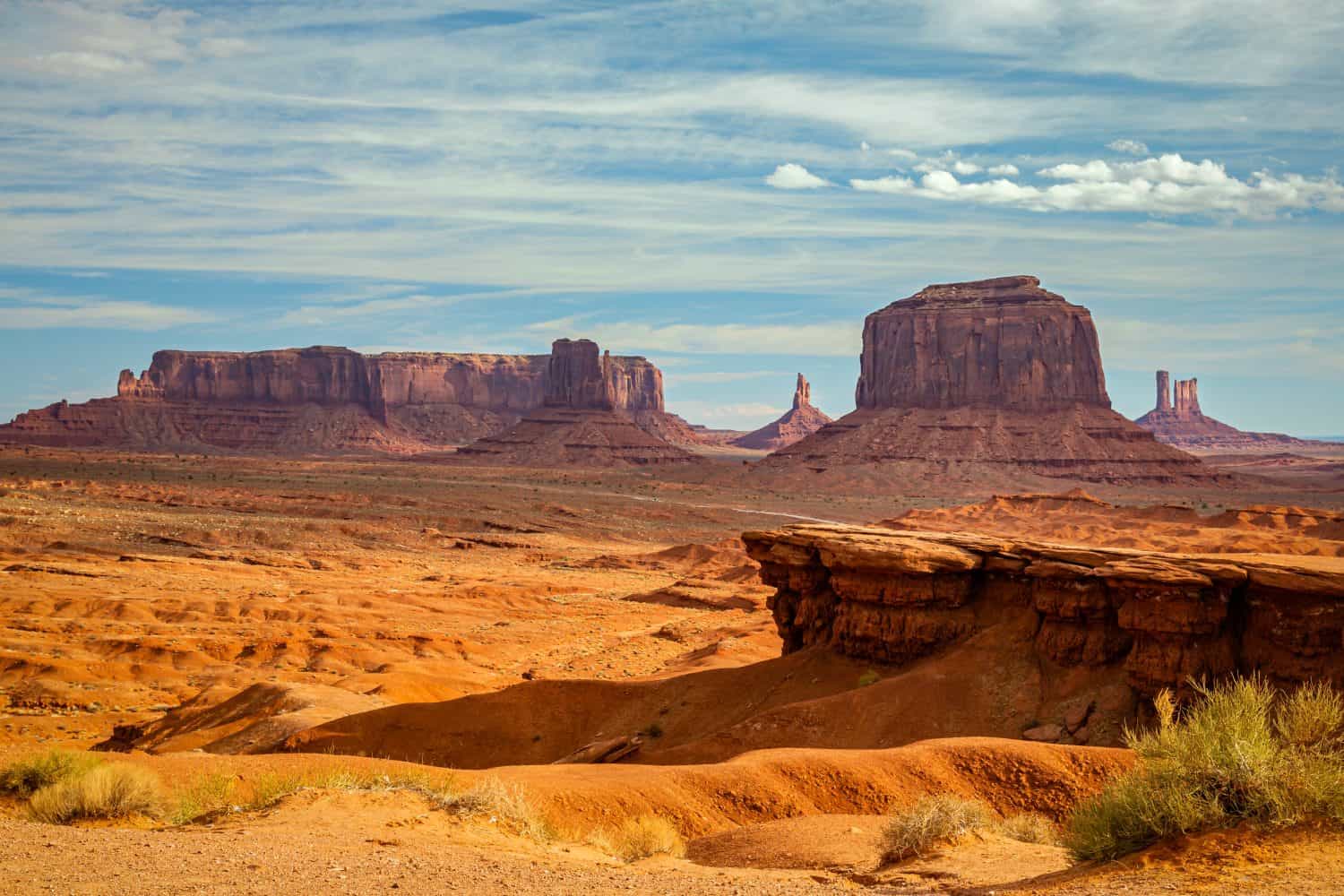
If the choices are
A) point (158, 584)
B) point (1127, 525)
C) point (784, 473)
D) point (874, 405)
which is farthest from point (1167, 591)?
point (874, 405)

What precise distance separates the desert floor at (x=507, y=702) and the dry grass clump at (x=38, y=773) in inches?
16.2

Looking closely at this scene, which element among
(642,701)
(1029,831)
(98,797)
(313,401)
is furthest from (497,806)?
(313,401)

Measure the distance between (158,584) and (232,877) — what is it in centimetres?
3076

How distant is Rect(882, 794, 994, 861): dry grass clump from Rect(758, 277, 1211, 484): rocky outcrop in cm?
8783

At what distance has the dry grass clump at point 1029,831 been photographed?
10.4 metres

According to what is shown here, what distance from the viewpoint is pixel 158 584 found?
35562 millimetres

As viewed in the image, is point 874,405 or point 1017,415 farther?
point 874,405

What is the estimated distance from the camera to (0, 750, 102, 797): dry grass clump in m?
10.6

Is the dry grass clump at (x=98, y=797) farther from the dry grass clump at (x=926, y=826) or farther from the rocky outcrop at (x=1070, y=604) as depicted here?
the rocky outcrop at (x=1070, y=604)

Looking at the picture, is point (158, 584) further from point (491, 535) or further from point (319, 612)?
point (491, 535)

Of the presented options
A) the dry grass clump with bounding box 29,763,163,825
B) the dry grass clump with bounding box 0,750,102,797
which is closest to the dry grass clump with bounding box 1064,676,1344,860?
the dry grass clump with bounding box 29,763,163,825

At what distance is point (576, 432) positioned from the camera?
14162 centimetres

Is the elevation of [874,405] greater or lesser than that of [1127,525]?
greater

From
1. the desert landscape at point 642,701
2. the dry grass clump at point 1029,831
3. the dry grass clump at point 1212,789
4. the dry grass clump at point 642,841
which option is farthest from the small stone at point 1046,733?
the dry grass clump at point 642,841
